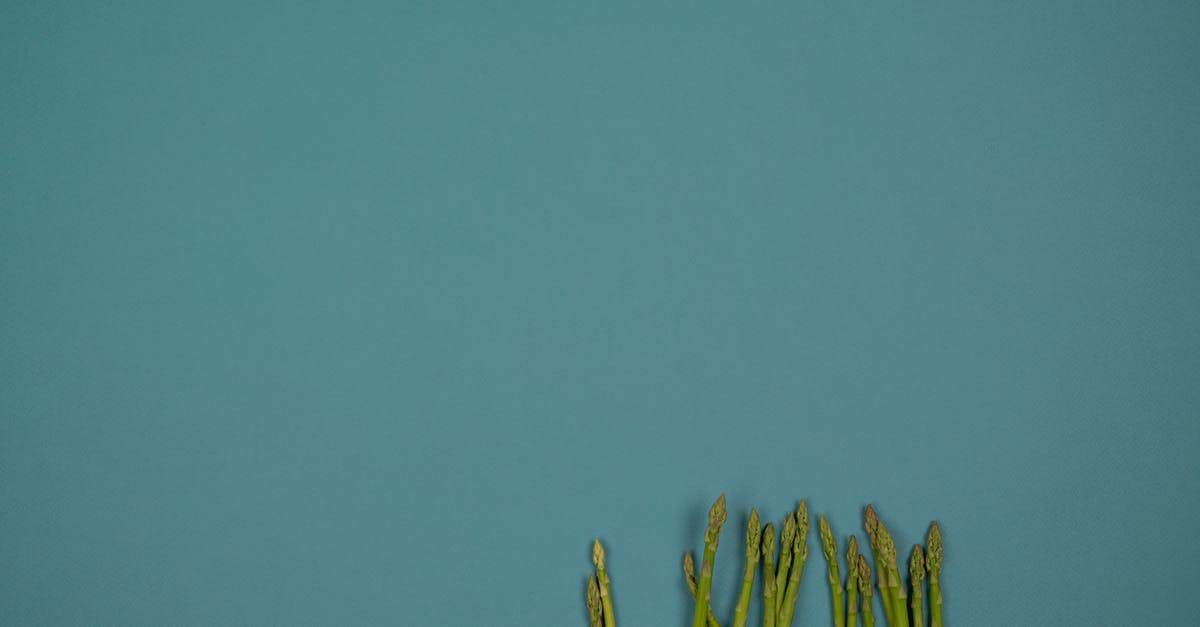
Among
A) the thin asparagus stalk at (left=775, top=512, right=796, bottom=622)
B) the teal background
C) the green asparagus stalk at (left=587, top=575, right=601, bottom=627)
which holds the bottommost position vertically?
the green asparagus stalk at (left=587, top=575, right=601, bottom=627)

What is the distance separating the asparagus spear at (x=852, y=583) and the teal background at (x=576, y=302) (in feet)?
0.11

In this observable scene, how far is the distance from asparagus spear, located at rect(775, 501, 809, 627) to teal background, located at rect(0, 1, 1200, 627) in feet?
0.17

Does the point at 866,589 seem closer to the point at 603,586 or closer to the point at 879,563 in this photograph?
the point at 879,563

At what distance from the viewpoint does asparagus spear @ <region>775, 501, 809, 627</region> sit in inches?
68.6

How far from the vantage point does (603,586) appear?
5.75 feet

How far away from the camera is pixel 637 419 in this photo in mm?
1791

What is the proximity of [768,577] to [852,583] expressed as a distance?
5.6 inches

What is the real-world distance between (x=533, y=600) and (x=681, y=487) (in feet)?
1.01

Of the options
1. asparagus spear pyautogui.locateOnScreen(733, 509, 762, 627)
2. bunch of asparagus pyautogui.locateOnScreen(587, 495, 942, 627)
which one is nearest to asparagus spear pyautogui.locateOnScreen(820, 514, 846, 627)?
bunch of asparagus pyautogui.locateOnScreen(587, 495, 942, 627)

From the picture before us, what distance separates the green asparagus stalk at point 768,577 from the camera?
1.74 metres

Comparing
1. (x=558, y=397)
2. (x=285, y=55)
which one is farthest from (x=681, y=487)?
(x=285, y=55)

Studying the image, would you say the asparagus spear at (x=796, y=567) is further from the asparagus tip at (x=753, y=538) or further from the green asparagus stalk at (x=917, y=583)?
the green asparagus stalk at (x=917, y=583)

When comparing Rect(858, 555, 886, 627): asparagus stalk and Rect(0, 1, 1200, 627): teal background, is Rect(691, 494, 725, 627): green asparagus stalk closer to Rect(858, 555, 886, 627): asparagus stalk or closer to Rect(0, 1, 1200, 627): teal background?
Rect(0, 1, 1200, 627): teal background

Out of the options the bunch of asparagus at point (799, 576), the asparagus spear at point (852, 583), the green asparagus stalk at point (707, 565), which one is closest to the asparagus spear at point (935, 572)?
the bunch of asparagus at point (799, 576)
